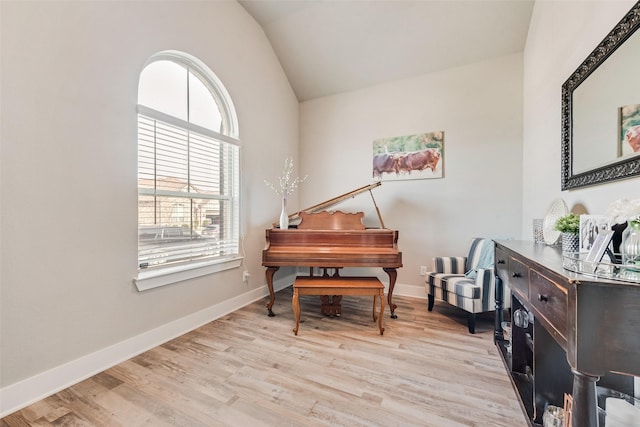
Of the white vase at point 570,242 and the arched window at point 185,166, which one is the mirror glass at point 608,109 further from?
the arched window at point 185,166

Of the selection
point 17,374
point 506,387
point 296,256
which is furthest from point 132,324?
point 506,387

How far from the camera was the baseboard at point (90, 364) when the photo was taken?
1465 mm

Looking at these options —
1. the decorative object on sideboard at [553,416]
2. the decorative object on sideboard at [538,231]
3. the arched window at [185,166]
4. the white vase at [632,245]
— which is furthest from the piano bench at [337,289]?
the white vase at [632,245]

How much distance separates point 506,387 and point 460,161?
8.18 ft

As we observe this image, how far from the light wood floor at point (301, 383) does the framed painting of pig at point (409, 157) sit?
1956mm

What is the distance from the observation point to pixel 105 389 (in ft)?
5.35

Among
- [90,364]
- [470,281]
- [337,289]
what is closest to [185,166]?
[90,364]

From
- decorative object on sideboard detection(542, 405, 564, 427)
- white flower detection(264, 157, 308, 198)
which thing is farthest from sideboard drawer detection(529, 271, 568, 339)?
white flower detection(264, 157, 308, 198)

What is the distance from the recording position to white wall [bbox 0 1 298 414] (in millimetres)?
1466

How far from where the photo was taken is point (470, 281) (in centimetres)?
260

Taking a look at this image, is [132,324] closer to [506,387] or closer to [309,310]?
[309,310]

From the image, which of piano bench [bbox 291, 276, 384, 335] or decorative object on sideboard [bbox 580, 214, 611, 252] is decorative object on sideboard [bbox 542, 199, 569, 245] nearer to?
decorative object on sideboard [bbox 580, 214, 611, 252]

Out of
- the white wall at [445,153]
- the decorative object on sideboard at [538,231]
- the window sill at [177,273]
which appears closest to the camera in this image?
the decorative object on sideboard at [538,231]

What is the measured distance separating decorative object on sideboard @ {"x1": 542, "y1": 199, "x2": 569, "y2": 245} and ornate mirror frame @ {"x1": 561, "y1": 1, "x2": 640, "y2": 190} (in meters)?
0.15
